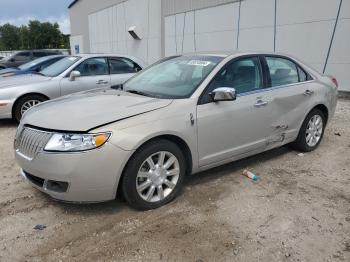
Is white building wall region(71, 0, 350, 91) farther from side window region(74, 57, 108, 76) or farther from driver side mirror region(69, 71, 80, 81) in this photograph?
driver side mirror region(69, 71, 80, 81)

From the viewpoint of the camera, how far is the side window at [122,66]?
8000 mm

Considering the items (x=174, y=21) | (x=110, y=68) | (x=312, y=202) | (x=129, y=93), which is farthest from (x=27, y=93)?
(x=174, y=21)

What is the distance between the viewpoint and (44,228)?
3.27 m

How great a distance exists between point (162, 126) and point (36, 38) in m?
88.2

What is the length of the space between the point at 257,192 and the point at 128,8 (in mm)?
20429

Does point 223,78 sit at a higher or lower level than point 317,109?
higher

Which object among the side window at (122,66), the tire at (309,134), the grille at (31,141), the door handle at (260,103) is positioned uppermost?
the side window at (122,66)

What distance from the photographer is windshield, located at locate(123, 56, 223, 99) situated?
398 centimetres

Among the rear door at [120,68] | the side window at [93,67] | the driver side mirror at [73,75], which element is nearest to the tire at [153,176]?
the driver side mirror at [73,75]

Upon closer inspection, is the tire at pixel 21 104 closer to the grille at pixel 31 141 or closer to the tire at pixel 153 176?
the grille at pixel 31 141

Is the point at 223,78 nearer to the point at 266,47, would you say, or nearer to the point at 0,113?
A: the point at 0,113

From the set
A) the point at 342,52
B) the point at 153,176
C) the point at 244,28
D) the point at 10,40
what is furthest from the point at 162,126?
the point at 10,40

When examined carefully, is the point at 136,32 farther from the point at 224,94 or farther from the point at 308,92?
the point at 224,94

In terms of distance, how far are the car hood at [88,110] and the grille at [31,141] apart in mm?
72
